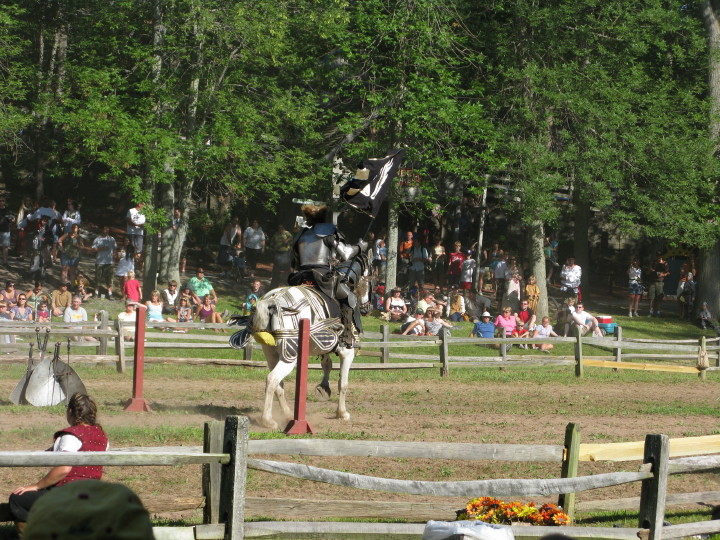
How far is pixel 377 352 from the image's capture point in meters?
21.5

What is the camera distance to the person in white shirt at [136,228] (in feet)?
88.7

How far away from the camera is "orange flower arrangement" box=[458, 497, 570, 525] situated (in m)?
7.91

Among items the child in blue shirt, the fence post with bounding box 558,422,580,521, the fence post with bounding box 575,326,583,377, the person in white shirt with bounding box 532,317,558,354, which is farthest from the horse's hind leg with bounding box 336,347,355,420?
the person in white shirt with bounding box 532,317,558,354

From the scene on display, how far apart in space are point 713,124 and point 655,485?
76.5ft

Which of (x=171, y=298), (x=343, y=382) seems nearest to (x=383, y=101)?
(x=171, y=298)

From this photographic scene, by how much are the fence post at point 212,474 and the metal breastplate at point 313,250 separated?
5950 millimetres

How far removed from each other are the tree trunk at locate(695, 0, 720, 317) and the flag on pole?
58.6 ft

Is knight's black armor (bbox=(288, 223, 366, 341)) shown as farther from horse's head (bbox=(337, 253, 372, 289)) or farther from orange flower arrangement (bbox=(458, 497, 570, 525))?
orange flower arrangement (bbox=(458, 497, 570, 525))

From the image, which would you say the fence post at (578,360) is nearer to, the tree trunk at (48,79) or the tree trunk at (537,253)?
the tree trunk at (537,253)

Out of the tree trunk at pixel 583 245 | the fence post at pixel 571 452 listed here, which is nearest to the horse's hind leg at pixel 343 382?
the fence post at pixel 571 452

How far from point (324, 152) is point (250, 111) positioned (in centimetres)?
297

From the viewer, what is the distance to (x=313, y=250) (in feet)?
44.0

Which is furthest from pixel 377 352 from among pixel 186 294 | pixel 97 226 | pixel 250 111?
pixel 97 226

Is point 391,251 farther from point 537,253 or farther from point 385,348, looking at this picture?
point 385,348
